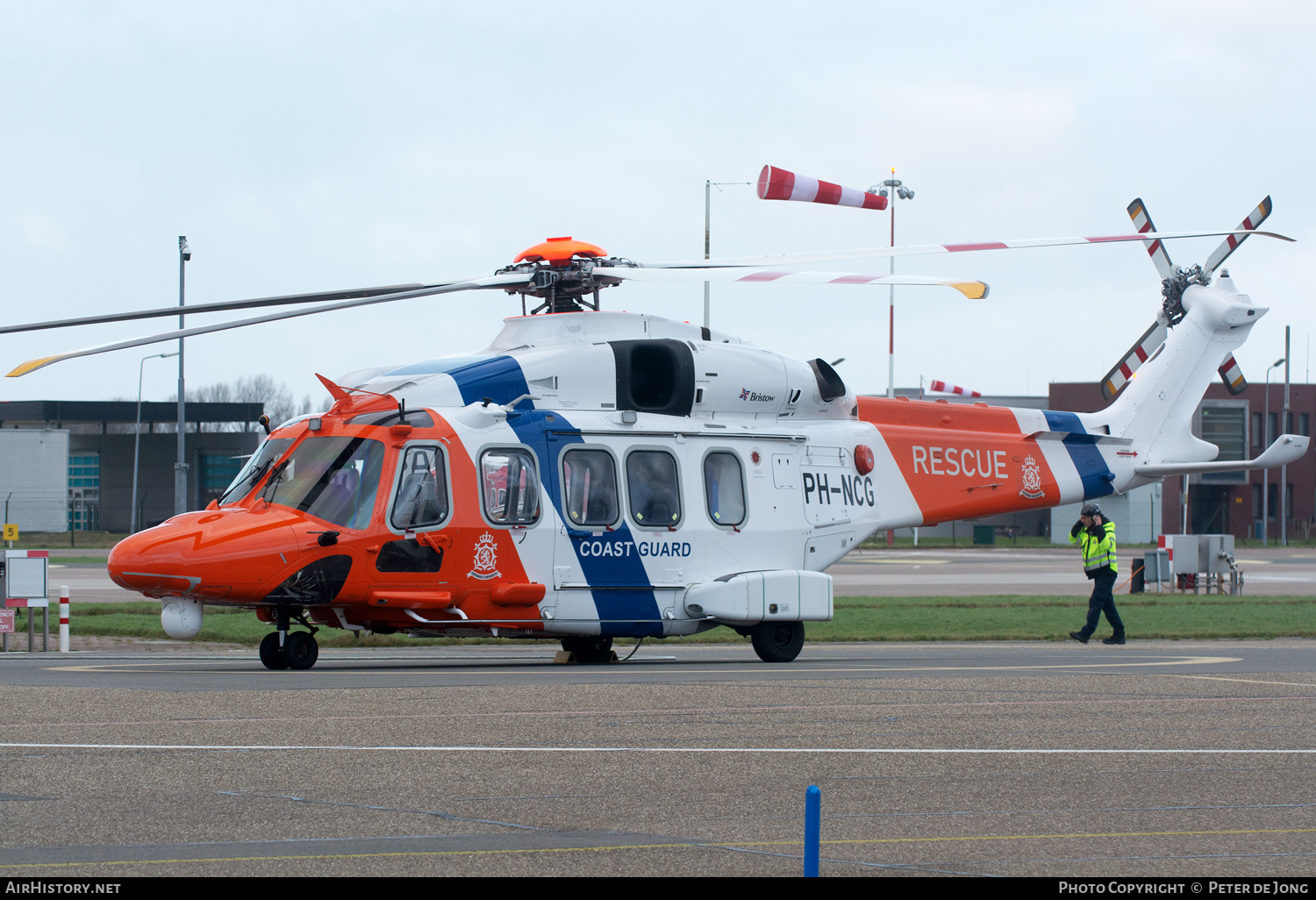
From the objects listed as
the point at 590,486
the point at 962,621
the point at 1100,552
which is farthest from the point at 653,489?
the point at 962,621

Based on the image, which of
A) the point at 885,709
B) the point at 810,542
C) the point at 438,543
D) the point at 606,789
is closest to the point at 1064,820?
the point at 606,789

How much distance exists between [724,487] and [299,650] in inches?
197

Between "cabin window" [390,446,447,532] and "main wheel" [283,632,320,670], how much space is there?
1.46m

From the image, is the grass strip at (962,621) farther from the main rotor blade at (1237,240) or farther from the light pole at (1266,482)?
the light pole at (1266,482)

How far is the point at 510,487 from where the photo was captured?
14664 mm

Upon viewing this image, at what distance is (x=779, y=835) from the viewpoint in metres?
6.44

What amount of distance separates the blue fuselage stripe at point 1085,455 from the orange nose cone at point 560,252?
732 centimetres

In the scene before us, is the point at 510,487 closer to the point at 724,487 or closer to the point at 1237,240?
the point at 724,487

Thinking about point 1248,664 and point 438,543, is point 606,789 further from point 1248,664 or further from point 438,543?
point 1248,664

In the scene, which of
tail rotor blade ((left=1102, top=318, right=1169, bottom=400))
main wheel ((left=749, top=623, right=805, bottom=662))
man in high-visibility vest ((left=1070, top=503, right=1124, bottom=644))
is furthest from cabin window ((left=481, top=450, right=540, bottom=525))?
tail rotor blade ((left=1102, top=318, right=1169, bottom=400))

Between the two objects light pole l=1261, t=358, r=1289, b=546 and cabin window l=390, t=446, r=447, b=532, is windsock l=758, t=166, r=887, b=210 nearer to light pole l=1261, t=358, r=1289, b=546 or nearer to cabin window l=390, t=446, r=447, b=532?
cabin window l=390, t=446, r=447, b=532

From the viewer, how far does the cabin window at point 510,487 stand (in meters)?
14.5

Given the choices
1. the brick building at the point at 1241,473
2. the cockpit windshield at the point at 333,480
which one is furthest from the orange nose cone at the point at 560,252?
the brick building at the point at 1241,473

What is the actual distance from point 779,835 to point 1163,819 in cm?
193
